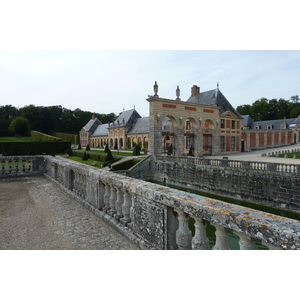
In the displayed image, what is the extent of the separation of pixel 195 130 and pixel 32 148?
21686 millimetres

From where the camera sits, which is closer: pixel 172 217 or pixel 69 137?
pixel 172 217

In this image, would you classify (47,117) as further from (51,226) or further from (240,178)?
(51,226)

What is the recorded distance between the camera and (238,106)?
222ft

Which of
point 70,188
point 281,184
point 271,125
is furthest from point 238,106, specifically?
point 70,188

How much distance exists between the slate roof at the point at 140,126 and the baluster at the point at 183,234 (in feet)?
124

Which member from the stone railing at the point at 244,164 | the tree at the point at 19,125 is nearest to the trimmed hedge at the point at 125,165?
the stone railing at the point at 244,164

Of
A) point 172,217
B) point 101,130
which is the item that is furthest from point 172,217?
point 101,130

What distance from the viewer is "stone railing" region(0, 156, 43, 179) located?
8.89 meters

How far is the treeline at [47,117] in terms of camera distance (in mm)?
64312

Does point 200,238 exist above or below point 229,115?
below

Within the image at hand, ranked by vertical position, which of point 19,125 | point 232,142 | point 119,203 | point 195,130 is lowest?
point 119,203

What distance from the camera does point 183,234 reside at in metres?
2.49

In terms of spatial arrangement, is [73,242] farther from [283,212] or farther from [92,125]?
[92,125]

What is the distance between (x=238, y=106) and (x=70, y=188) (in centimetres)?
6897
